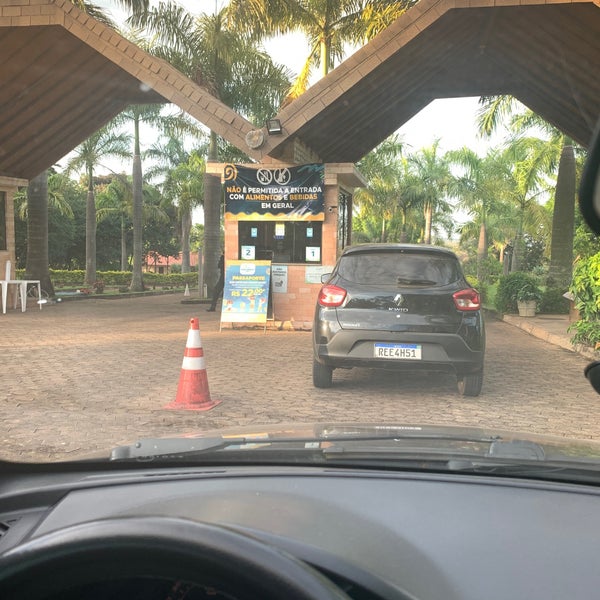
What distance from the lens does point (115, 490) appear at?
1.66 meters

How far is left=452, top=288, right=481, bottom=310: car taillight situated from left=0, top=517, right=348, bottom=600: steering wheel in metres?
5.63

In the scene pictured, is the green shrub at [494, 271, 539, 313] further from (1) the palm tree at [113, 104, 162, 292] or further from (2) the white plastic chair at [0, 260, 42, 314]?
(1) the palm tree at [113, 104, 162, 292]

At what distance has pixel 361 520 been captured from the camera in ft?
4.73

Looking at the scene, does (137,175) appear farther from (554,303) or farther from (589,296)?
(589,296)

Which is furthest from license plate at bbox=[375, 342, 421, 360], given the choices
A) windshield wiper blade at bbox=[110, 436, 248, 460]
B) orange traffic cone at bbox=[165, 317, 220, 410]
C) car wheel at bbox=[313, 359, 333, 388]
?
windshield wiper blade at bbox=[110, 436, 248, 460]

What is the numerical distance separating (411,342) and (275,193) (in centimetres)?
743

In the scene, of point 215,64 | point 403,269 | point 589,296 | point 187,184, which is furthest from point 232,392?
point 187,184

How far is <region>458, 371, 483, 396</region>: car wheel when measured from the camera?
6.75 m

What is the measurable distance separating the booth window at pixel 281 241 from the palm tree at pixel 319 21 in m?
8.17

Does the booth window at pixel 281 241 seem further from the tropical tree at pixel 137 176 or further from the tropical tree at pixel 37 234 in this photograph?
the tropical tree at pixel 137 176

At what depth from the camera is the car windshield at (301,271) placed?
18.3ft

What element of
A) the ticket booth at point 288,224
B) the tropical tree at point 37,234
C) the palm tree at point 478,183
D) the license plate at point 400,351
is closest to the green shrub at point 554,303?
the ticket booth at point 288,224

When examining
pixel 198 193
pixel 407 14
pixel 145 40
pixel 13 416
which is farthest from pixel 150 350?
pixel 198 193

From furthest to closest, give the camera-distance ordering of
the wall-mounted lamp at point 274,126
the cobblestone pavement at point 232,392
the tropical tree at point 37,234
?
1. the tropical tree at point 37,234
2. the wall-mounted lamp at point 274,126
3. the cobblestone pavement at point 232,392
